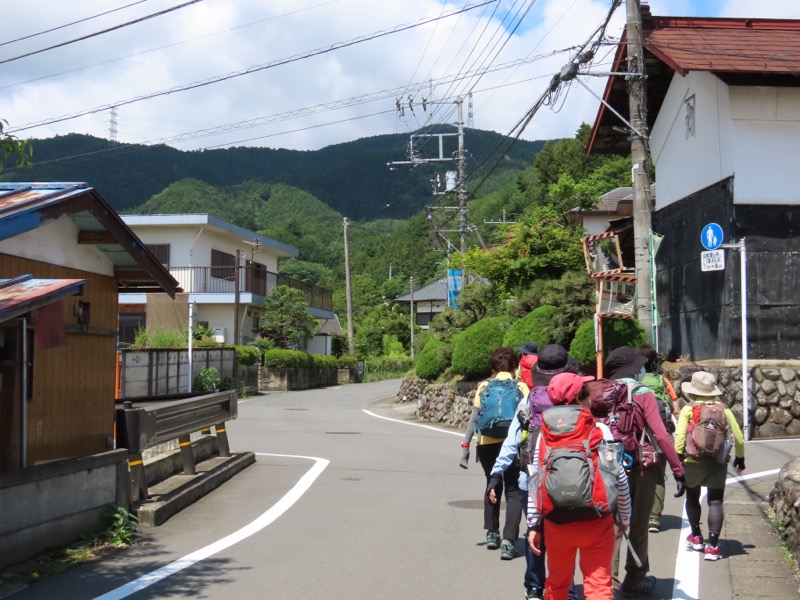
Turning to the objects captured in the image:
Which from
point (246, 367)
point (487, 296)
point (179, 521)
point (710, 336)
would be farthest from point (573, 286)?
point (246, 367)

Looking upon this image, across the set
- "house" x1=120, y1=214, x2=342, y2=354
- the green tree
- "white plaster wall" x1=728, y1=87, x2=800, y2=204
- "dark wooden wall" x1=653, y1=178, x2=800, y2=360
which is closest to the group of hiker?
"dark wooden wall" x1=653, y1=178, x2=800, y2=360

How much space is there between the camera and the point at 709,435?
7.05m

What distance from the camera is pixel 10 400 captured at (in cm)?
750

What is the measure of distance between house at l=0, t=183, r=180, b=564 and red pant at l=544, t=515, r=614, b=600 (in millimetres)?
3999

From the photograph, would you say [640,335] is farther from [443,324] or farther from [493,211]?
[493,211]

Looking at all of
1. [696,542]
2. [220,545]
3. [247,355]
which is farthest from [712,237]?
[247,355]

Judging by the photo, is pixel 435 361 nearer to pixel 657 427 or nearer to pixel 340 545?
pixel 340 545

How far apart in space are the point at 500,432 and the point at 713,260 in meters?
9.44

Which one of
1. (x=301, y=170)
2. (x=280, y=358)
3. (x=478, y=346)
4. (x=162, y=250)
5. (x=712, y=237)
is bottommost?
(x=280, y=358)

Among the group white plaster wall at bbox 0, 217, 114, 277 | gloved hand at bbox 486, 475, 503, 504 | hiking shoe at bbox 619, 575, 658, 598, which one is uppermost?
white plaster wall at bbox 0, 217, 114, 277

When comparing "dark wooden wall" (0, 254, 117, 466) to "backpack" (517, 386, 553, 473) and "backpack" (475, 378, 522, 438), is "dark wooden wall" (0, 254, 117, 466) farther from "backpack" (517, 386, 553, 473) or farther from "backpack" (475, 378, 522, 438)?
"backpack" (517, 386, 553, 473)

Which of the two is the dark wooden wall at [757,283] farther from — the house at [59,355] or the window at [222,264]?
the window at [222,264]

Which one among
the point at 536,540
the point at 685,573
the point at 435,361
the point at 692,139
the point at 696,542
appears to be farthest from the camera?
the point at 435,361

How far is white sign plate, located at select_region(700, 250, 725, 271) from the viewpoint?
15.2 metres
